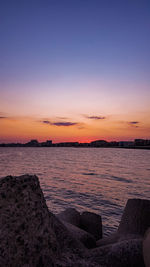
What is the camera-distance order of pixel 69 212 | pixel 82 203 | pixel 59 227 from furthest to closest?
pixel 82 203, pixel 69 212, pixel 59 227

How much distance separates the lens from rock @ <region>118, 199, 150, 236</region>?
474 cm

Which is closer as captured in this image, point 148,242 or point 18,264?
point 18,264

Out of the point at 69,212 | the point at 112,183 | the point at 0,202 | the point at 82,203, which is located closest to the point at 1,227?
the point at 0,202

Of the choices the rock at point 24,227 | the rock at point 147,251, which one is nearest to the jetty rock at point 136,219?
the rock at point 147,251

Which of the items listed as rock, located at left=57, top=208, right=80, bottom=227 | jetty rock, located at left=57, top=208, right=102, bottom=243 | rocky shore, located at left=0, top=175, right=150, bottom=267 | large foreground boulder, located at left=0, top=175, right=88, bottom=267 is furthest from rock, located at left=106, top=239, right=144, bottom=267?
jetty rock, located at left=57, top=208, right=102, bottom=243

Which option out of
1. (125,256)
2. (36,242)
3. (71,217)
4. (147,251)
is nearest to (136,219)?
(71,217)

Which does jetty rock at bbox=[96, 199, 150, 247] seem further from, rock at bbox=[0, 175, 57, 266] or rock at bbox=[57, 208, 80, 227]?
rock at bbox=[0, 175, 57, 266]

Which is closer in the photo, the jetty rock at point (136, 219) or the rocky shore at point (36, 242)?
the rocky shore at point (36, 242)

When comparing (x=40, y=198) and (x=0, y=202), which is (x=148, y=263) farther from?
(x=0, y=202)

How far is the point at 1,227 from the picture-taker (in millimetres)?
2068

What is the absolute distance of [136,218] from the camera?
4809 millimetres

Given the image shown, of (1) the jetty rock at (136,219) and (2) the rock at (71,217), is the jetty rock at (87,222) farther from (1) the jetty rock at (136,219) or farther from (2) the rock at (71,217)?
(1) the jetty rock at (136,219)

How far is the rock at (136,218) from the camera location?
4738 millimetres

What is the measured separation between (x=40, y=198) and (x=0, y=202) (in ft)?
1.42
